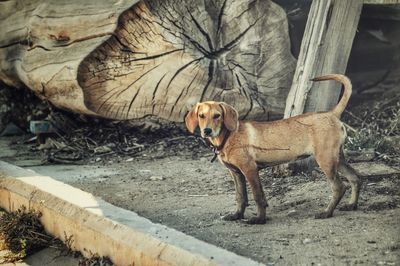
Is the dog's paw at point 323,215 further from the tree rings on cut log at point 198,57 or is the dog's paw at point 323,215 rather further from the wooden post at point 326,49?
the tree rings on cut log at point 198,57

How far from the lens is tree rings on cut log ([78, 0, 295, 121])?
587cm

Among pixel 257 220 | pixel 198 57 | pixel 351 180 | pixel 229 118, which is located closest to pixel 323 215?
pixel 351 180

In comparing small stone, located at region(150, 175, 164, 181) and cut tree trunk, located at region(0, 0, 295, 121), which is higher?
cut tree trunk, located at region(0, 0, 295, 121)

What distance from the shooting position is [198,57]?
587 cm

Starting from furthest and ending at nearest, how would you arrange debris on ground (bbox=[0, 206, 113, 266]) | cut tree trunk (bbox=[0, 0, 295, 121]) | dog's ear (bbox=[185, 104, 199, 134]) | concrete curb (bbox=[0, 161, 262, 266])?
cut tree trunk (bbox=[0, 0, 295, 121]), debris on ground (bbox=[0, 206, 113, 266]), dog's ear (bbox=[185, 104, 199, 134]), concrete curb (bbox=[0, 161, 262, 266])

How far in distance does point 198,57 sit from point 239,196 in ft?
6.30

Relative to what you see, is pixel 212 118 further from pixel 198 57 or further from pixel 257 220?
pixel 198 57

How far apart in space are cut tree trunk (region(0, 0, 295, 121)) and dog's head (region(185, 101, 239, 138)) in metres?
1.71

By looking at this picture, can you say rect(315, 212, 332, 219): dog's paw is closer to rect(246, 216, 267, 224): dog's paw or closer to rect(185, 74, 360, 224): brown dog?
rect(185, 74, 360, 224): brown dog

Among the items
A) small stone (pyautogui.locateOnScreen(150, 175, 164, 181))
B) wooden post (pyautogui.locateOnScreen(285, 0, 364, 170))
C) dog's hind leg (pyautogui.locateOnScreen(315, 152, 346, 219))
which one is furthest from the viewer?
small stone (pyautogui.locateOnScreen(150, 175, 164, 181))

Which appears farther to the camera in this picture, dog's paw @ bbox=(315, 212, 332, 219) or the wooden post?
the wooden post

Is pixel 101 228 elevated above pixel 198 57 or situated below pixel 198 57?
below

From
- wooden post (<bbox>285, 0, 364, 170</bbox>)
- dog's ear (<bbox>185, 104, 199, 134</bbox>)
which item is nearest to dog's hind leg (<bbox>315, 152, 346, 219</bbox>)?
dog's ear (<bbox>185, 104, 199, 134</bbox>)

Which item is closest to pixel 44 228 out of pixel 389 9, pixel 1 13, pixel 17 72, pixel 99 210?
pixel 99 210
